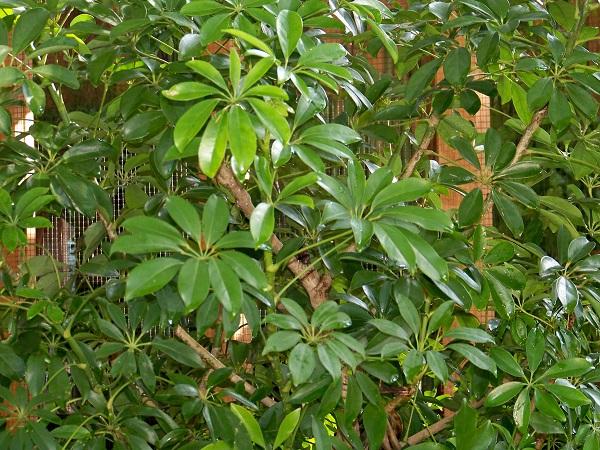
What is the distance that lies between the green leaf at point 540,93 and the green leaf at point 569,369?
12.5 inches

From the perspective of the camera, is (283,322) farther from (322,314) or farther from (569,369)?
(569,369)

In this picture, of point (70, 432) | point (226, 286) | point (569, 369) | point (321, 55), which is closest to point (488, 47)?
point (321, 55)

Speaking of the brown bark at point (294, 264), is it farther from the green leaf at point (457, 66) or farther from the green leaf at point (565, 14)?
the green leaf at point (565, 14)

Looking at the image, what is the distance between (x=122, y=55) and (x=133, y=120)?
16 cm

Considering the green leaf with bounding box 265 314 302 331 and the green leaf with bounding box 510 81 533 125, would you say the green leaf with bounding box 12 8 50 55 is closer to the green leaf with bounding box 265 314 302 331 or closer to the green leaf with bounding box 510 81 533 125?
the green leaf with bounding box 265 314 302 331

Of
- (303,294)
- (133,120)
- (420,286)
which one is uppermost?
(133,120)

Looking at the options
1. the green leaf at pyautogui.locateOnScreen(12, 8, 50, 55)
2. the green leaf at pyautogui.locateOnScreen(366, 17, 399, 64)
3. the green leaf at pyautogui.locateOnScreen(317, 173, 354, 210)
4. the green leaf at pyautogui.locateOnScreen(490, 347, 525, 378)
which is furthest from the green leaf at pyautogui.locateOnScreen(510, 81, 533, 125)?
the green leaf at pyautogui.locateOnScreen(12, 8, 50, 55)

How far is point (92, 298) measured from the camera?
117 cm

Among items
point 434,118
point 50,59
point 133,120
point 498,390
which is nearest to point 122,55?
point 133,120

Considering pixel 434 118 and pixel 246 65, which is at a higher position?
pixel 246 65

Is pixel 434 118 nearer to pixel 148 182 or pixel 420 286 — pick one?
pixel 420 286

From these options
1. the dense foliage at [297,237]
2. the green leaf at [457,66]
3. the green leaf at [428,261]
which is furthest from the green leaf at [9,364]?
the green leaf at [457,66]

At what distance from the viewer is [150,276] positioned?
74 centimetres

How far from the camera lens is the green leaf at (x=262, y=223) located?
2.55 ft
